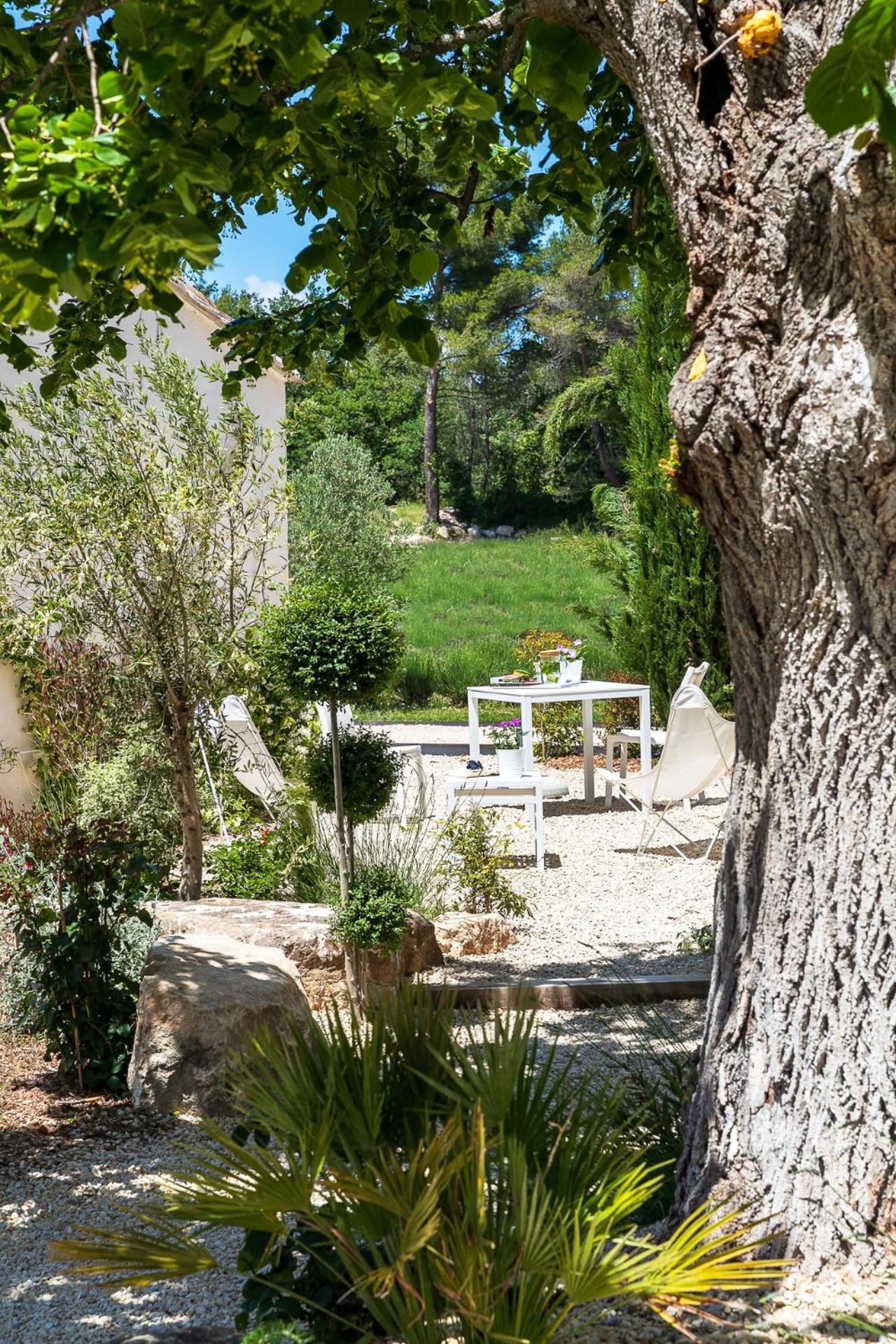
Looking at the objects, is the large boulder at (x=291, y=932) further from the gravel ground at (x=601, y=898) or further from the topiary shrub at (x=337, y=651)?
the gravel ground at (x=601, y=898)

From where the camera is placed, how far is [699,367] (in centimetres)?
234

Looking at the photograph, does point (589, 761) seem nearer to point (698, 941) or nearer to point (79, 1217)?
point (698, 941)

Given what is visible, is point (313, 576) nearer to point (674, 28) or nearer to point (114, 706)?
point (114, 706)

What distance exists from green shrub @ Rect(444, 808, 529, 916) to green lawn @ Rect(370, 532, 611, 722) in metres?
12.6

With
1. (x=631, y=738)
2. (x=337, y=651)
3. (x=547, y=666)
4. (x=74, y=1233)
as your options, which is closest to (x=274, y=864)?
(x=337, y=651)

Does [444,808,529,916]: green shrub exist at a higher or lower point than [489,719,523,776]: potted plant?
lower

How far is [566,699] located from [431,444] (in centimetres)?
2537

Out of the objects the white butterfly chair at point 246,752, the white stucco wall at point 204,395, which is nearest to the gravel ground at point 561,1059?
the white butterfly chair at point 246,752

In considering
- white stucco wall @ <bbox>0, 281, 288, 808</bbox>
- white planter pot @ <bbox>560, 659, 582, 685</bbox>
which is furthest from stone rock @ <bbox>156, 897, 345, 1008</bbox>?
white planter pot @ <bbox>560, 659, 582, 685</bbox>

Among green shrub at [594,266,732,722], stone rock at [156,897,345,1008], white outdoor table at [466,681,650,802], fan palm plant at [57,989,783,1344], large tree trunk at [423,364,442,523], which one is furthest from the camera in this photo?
large tree trunk at [423,364,442,523]

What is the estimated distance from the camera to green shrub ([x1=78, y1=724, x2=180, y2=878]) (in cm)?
685

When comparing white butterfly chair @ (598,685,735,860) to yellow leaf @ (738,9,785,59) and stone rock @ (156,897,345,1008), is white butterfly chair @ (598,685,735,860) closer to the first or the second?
stone rock @ (156,897,345,1008)

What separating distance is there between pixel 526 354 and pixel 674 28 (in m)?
33.7

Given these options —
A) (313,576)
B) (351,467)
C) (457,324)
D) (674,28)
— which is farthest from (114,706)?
(457,324)
